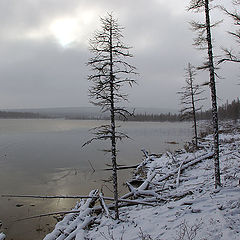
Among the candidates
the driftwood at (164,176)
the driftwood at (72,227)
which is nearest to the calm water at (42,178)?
the driftwood at (72,227)

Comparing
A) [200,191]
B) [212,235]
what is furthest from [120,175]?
[212,235]

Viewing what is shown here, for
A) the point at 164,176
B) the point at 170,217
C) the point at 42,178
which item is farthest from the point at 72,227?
the point at 42,178

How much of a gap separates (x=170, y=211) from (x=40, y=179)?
50.6ft

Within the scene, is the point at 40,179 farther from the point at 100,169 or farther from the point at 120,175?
the point at 120,175

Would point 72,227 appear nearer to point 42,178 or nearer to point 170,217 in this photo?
point 170,217

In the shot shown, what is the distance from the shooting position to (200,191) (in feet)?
34.6

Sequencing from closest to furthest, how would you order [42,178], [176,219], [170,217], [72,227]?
[176,219]
[170,217]
[72,227]
[42,178]

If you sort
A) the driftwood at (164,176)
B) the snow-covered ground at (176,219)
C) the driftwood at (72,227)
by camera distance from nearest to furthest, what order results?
the snow-covered ground at (176,219) < the driftwood at (72,227) < the driftwood at (164,176)

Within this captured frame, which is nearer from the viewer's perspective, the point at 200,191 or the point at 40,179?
the point at 200,191

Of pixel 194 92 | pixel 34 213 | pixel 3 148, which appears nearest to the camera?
pixel 34 213

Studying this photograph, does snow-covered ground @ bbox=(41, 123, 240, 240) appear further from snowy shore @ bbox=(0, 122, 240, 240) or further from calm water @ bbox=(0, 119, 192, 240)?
calm water @ bbox=(0, 119, 192, 240)

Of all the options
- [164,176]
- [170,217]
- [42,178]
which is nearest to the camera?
[170,217]

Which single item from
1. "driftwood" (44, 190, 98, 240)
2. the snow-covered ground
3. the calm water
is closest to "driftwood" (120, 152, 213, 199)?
the snow-covered ground

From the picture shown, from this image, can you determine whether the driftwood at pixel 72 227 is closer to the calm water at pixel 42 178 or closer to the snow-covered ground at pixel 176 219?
the snow-covered ground at pixel 176 219
